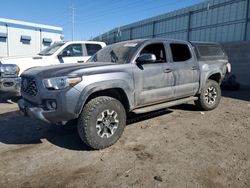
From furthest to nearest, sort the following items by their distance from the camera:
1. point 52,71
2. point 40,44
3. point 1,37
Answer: point 40,44, point 1,37, point 52,71

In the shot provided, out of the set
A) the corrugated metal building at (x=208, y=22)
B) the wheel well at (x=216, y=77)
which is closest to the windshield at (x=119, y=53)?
the wheel well at (x=216, y=77)

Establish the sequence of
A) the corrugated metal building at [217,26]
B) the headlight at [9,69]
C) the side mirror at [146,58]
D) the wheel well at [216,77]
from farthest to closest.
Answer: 1. the corrugated metal building at [217,26]
2. the headlight at [9,69]
3. the wheel well at [216,77]
4. the side mirror at [146,58]

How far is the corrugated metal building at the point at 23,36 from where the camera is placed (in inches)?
936

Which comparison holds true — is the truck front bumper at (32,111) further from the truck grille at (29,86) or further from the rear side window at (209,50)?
the rear side window at (209,50)

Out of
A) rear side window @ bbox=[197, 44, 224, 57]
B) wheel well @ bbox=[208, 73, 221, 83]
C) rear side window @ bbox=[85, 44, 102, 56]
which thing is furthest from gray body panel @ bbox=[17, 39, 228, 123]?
rear side window @ bbox=[85, 44, 102, 56]

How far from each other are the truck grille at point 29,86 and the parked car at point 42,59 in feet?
9.86

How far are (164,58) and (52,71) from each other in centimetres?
249

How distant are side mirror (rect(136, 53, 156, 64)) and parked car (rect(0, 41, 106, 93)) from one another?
14.0ft

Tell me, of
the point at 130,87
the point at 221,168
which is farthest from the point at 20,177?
the point at 221,168

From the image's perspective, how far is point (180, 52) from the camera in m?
6.09

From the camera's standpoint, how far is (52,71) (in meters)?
4.23

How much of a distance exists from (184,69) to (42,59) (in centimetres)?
481

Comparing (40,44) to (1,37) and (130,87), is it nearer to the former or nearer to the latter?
(1,37)

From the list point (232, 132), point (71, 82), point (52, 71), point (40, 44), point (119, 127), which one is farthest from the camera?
point (40, 44)
